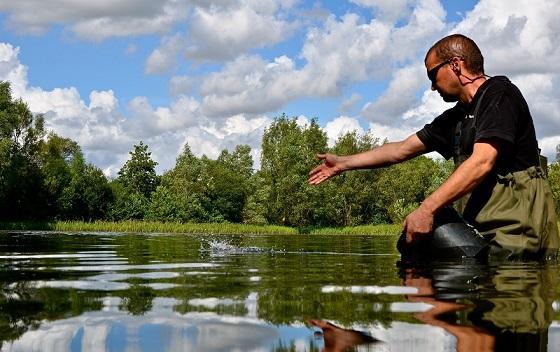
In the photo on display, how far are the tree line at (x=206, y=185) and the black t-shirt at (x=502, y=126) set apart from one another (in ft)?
189

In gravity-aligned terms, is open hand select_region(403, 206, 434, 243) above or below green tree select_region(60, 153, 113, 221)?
below

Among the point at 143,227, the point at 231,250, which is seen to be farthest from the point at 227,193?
the point at 231,250

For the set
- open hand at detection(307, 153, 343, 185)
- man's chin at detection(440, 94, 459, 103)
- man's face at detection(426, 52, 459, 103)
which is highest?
man's face at detection(426, 52, 459, 103)

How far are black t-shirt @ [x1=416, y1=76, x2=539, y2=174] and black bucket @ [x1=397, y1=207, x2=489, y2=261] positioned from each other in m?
0.53

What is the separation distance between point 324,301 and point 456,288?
3.00 ft

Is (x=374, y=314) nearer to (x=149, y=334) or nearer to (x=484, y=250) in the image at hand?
(x=149, y=334)

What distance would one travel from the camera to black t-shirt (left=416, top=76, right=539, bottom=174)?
5.04 m

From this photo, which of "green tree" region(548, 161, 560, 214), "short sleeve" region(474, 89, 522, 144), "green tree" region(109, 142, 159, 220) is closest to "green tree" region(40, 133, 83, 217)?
"green tree" region(109, 142, 159, 220)

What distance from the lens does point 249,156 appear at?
110m

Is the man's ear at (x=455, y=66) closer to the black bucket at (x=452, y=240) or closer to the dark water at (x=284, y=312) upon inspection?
the black bucket at (x=452, y=240)

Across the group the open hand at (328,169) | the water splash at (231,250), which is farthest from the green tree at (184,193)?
the open hand at (328,169)

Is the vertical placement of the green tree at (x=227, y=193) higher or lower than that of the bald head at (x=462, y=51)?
higher

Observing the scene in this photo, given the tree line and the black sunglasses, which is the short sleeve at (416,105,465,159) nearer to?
the black sunglasses

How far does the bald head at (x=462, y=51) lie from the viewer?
5.56m
